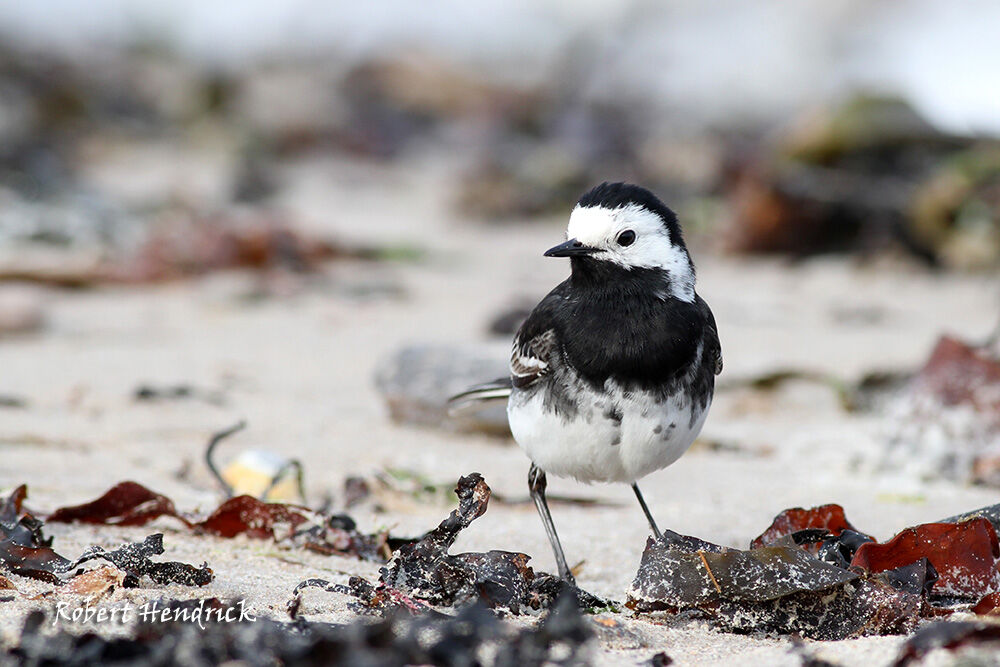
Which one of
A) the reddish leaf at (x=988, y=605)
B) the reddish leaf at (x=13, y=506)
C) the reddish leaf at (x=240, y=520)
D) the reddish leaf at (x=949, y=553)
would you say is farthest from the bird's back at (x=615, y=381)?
the reddish leaf at (x=13, y=506)

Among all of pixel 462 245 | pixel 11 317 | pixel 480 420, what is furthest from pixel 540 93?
pixel 480 420

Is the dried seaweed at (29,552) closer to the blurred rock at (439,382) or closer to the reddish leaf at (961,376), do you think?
the blurred rock at (439,382)

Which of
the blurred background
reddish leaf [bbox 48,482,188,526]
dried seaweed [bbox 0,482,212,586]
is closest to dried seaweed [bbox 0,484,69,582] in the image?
dried seaweed [bbox 0,482,212,586]

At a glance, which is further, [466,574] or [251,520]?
[251,520]

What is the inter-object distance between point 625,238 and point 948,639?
1972 millimetres

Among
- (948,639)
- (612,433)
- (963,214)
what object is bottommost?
(948,639)

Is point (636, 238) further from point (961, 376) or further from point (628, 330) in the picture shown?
point (961, 376)

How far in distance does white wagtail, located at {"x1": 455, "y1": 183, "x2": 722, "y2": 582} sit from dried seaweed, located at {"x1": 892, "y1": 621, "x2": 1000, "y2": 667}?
1382 millimetres

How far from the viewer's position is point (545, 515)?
4.31m

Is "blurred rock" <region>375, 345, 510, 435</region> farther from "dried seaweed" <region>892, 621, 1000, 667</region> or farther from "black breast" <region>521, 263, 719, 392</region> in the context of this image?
"dried seaweed" <region>892, 621, 1000, 667</region>

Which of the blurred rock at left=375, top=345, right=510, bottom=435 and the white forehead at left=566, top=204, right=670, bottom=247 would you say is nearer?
the white forehead at left=566, top=204, right=670, bottom=247

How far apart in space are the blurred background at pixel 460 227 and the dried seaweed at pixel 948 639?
1.45 m

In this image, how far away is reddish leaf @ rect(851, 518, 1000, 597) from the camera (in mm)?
3488
